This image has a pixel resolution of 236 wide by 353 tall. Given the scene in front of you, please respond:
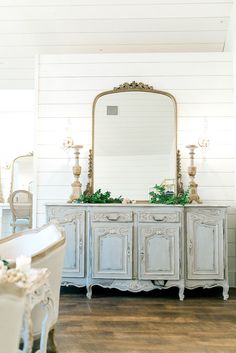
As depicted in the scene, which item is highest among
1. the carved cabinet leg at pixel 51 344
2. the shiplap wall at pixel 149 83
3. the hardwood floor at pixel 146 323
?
the shiplap wall at pixel 149 83

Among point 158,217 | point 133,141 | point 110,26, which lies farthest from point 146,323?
point 110,26

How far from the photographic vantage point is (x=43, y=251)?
1.95 m

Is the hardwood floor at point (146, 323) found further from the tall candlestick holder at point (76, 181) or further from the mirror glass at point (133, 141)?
the mirror glass at point (133, 141)

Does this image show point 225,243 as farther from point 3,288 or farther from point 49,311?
point 3,288

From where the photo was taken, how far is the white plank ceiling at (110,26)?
429 centimetres

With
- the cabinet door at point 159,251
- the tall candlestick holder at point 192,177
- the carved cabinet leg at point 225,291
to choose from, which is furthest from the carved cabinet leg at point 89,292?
the tall candlestick holder at point 192,177

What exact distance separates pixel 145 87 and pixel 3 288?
3753mm

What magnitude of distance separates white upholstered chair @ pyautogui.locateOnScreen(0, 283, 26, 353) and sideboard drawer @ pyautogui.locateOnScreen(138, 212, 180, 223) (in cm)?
271

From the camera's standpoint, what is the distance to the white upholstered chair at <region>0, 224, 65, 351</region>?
198 cm

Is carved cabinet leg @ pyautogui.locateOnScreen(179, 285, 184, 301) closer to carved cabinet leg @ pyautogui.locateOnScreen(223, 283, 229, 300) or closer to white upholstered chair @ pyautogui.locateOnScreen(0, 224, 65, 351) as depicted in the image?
carved cabinet leg @ pyautogui.locateOnScreen(223, 283, 229, 300)

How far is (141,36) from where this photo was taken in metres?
4.61

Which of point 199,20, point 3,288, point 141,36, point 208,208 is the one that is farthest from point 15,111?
point 3,288

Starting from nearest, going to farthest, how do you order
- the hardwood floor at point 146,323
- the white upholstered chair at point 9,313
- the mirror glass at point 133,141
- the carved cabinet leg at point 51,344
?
the white upholstered chair at point 9,313, the carved cabinet leg at point 51,344, the hardwood floor at point 146,323, the mirror glass at point 133,141

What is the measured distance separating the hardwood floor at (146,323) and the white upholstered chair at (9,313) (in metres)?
1.37
